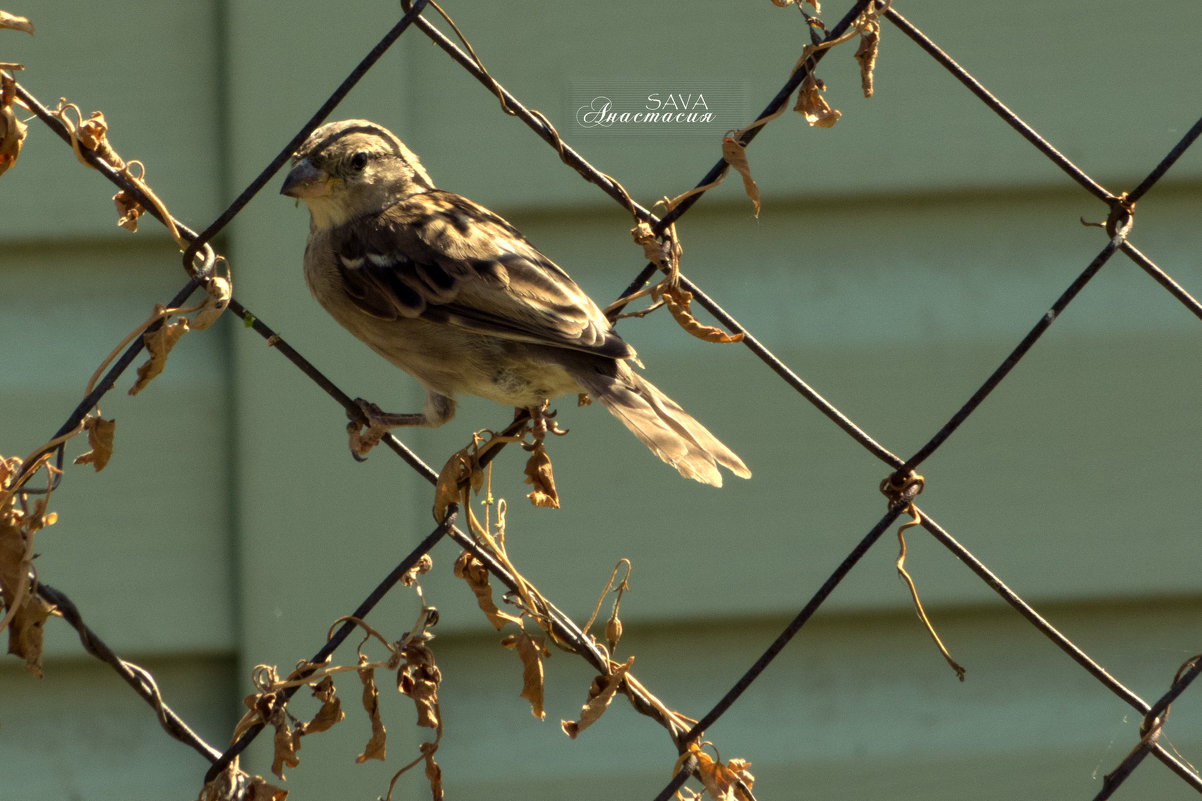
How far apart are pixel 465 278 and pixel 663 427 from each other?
1.78 ft

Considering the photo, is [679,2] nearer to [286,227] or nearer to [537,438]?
[286,227]

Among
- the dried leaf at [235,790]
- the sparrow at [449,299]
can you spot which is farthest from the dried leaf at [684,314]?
the dried leaf at [235,790]

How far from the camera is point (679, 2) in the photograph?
2617 millimetres

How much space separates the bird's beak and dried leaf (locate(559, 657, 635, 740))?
125 centimetres

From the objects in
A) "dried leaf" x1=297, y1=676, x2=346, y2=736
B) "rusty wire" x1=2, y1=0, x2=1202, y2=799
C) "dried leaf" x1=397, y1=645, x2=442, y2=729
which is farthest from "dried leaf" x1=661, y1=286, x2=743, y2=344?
"dried leaf" x1=297, y1=676, x2=346, y2=736

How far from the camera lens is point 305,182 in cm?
251

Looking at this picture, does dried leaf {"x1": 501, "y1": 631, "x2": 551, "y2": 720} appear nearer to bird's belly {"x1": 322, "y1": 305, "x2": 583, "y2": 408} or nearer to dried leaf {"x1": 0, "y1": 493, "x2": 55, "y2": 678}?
dried leaf {"x1": 0, "y1": 493, "x2": 55, "y2": 678}

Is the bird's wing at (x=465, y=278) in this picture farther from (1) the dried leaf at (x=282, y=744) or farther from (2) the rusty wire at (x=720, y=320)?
(1) the dried leaf at (x=282, y=744)

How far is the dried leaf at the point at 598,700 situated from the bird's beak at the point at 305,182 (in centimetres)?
125

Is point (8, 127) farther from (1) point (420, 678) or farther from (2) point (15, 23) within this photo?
(1) point (420, 678)

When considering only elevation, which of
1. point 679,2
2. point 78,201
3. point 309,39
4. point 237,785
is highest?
point 679,2

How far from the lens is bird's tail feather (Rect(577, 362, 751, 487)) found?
2.07m

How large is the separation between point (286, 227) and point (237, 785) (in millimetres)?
1308

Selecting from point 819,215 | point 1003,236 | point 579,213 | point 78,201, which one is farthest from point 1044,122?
point 78,201
